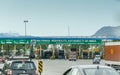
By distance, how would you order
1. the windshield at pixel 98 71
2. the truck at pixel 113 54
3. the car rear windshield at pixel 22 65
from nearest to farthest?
1. the windshield at pixel 98 71
2. the car rear windshield at pixel 22 65
3. the truck at pixel 113 54

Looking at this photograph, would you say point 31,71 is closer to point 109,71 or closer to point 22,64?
point 22,64

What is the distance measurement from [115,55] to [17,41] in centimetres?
7860

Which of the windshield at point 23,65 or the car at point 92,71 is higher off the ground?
the car at point 92,71

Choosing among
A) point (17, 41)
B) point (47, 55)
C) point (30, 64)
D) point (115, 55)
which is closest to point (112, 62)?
point (115, 55)

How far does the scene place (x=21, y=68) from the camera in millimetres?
26516

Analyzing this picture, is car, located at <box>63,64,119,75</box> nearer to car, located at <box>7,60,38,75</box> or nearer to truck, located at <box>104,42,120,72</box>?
car, located at <box>7,60,38,75</box>

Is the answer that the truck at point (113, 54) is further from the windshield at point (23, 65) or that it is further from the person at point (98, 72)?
the person at point (98, 72)

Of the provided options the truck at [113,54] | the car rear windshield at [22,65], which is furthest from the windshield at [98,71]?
the truck at [113,54]

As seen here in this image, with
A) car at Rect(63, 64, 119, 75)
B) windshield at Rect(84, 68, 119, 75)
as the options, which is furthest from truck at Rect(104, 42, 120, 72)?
windshield at Rect(84, 68, 119, 75)

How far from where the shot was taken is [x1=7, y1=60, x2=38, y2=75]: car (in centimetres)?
2622

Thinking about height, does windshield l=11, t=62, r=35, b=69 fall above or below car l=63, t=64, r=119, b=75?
below

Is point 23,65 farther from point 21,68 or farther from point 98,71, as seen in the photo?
point 98,71

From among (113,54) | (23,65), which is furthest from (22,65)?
(113,54)

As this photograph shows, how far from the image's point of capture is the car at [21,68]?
26.2 metres
